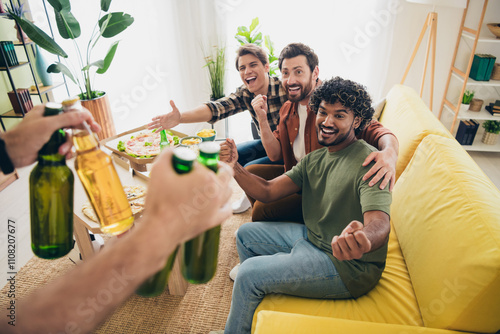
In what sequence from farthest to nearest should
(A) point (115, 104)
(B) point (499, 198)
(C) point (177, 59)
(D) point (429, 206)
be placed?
(A) point (115, 104) → (C) point (177, 59) → (D) point (429, 206) → (B) point (499, 198)

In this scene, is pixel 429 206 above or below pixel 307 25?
below

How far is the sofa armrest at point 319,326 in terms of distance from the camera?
1.02 m

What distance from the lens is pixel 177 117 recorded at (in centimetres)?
189

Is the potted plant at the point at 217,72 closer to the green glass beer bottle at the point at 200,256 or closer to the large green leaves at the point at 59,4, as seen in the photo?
the large green leaves at the point at 59,4

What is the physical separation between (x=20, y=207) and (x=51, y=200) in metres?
2.43

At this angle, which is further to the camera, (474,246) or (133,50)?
(133,50)

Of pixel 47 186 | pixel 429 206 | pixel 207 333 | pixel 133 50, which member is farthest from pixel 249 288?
pixel 133 50

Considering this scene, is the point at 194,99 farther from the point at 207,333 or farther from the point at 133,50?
the point at 207,333

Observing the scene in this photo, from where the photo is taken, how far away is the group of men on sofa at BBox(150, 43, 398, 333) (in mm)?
1213

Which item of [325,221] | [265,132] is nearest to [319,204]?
[325,221]

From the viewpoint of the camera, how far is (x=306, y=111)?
188 centimetres

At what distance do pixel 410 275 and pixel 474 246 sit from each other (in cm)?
37

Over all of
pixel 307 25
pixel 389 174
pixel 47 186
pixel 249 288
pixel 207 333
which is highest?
pixel 307 25

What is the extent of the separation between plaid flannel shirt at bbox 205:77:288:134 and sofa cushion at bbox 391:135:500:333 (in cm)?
97
